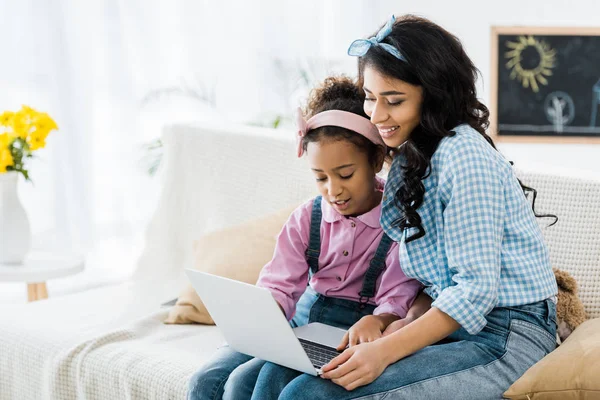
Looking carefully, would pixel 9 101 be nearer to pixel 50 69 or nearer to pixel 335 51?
pixel 50 69

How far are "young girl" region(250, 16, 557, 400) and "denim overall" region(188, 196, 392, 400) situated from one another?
0.07m

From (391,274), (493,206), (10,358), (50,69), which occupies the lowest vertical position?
(10,358)

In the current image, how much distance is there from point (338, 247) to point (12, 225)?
1.37 m

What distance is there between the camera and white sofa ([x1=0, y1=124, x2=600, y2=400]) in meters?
2.08

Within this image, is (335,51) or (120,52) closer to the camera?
(120,52)

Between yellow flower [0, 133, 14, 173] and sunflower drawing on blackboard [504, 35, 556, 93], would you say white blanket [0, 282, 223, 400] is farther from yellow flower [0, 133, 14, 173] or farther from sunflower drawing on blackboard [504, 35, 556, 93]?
sunflower drawing on blackboard [504, 35, 556, 93]

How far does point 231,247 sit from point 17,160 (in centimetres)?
90

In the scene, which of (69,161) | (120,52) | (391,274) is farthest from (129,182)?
(391,274)

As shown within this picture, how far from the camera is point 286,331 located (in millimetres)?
1507

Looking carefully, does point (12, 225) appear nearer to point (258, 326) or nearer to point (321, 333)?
point (321, 333)

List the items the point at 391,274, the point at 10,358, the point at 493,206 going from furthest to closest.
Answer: the point at 10,358
the point at 391,274
the point at 493,206

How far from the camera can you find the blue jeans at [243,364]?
5.53 feet

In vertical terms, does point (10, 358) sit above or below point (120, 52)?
below

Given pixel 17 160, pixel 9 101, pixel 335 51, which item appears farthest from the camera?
pixel 335 51
